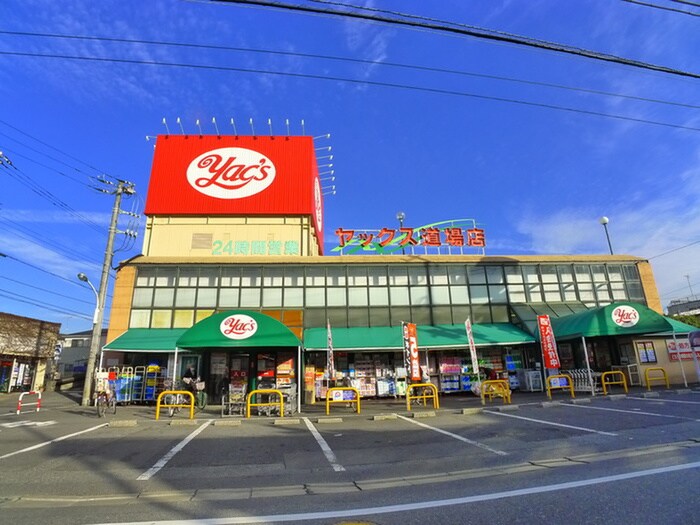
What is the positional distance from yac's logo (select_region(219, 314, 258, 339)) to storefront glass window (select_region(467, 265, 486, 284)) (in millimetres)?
12322

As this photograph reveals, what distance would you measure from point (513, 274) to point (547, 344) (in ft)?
18.3

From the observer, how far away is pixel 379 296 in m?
21.4

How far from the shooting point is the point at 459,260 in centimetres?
2239

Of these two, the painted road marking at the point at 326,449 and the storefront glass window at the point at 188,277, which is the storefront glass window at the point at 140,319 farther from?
the painted road marking at the point at 326,449

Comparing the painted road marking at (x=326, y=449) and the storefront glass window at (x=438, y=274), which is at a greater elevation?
the storefront glass window at (x=438, y=274)

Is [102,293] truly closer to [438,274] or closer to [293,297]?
[293,297]

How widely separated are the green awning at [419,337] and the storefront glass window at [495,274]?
2.59m

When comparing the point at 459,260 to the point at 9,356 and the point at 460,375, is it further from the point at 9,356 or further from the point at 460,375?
the point at 9,356

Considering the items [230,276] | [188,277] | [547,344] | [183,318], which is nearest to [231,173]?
[230,276]

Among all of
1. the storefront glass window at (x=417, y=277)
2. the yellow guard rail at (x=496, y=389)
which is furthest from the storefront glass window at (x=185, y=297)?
the yellow guard rail at (x=496, y=389)

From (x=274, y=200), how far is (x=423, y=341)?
40.4ft

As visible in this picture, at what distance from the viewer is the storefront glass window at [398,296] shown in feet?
70.2

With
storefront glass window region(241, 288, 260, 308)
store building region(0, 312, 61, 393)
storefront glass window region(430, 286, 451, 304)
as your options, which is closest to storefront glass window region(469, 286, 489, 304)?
storefront glass window region(430, 286, 451, 304)

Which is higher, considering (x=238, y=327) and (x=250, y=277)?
(x=250, y=277)
